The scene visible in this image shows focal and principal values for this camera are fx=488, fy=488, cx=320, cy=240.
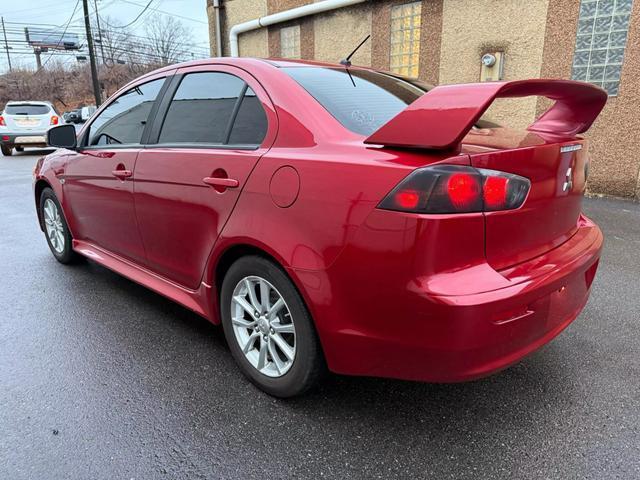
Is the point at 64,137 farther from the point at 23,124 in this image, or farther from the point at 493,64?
the point at 23,124

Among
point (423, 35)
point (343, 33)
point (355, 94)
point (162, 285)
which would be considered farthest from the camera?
point (343, 33)

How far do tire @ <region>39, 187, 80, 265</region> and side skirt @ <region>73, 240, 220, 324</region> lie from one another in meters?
0.34

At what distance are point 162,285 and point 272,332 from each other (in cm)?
102

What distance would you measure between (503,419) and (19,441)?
2.10m

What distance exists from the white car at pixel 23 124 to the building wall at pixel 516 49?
10.2 metres

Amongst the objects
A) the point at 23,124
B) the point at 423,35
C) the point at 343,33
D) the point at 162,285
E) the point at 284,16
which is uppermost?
the point at 284,16

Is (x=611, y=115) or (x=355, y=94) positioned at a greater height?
(x=355, y=94)

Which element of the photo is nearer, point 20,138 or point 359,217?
point 359,217

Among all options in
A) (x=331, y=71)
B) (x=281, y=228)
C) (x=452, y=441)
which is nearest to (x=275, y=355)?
(x=281, y=228)

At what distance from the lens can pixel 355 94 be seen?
2428 millimetres

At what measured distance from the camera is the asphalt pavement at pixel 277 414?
1.92m

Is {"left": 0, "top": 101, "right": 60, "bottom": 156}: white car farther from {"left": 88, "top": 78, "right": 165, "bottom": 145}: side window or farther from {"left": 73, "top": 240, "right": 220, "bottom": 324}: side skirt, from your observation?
{"left": 73, "top": 240, "right": 220, "bottom": 324}: side skirt

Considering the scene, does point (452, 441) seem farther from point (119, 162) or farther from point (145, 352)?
point (119, 162)

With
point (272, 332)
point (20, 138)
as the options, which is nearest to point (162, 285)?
point (272, 332)
